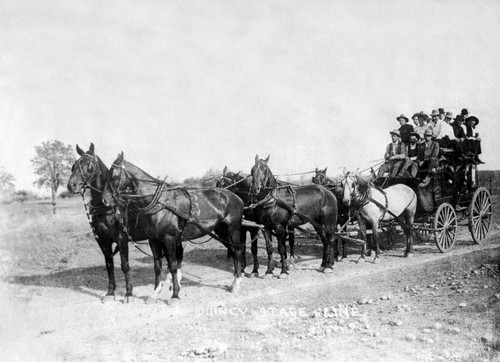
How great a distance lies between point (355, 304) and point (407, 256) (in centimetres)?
506

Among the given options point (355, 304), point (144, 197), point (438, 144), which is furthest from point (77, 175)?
point (438, 144)

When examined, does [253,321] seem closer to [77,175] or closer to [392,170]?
[77,175]

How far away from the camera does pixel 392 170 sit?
12.3 m

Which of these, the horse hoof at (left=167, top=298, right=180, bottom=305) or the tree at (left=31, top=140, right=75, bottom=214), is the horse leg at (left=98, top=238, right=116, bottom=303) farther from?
the tree at (left=31, top=140, right=75, bottom=214)

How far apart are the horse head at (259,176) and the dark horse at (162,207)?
1088 millimetres

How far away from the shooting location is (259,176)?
9.38 meters

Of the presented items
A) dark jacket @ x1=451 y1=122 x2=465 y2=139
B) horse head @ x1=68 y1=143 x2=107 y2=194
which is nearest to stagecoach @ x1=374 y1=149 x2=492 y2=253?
dark jacket @ x1=451 y1=122 x2=465 y2=139

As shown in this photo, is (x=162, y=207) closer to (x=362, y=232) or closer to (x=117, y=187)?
(x=117, y=187)

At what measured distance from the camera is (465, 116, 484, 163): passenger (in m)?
12.3

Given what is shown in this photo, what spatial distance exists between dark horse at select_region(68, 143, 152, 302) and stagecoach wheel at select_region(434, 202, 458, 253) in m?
7.96

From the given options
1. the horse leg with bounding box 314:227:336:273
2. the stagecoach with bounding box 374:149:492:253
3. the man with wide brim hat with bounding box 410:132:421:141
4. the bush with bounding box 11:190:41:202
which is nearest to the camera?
the horse leg with bounding box 314:227:336:273

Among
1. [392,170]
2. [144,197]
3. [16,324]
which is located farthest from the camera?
[392,170]

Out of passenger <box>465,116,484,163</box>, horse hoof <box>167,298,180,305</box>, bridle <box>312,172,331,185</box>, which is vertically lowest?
horse hoof <box>167,298,180,305</box>

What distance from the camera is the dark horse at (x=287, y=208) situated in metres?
9.55
